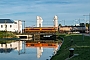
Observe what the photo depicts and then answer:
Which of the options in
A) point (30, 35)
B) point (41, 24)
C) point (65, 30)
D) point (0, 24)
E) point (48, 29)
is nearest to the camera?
point (30, 35)

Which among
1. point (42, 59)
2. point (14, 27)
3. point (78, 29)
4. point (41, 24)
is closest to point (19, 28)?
point (14, 27)

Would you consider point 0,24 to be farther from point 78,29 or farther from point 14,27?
point 78,29

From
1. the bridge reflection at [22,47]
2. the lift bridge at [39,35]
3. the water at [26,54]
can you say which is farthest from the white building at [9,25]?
the water at [26,54]

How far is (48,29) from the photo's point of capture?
335 feet

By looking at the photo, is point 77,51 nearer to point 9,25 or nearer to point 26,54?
point 26,54

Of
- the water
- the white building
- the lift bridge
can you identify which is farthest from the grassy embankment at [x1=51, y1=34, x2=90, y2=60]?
the white building

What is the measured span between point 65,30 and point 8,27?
25.7 m

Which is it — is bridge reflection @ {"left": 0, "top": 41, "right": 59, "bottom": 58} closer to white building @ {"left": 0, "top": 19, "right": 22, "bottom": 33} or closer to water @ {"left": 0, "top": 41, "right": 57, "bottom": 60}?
water @ {"left": 0, "top": 41, "right": 57, "bottom": 60}

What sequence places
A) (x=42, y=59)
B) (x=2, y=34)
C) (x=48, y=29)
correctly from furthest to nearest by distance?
(x=48, y=29) → (x=2, y=34) → (x=42, y=59)

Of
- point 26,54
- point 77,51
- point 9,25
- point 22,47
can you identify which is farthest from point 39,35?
point 77,51

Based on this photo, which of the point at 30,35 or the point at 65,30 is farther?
the point at 65,30

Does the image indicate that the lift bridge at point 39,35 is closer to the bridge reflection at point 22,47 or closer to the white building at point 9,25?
the white building at point 9,25

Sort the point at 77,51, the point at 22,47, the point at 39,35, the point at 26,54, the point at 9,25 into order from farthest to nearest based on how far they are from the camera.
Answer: the point at 9,25, the point at 39,35, the point at 22,47, the point at 26,54, the point at 77,51

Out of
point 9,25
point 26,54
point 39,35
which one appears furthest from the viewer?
point 9,25
